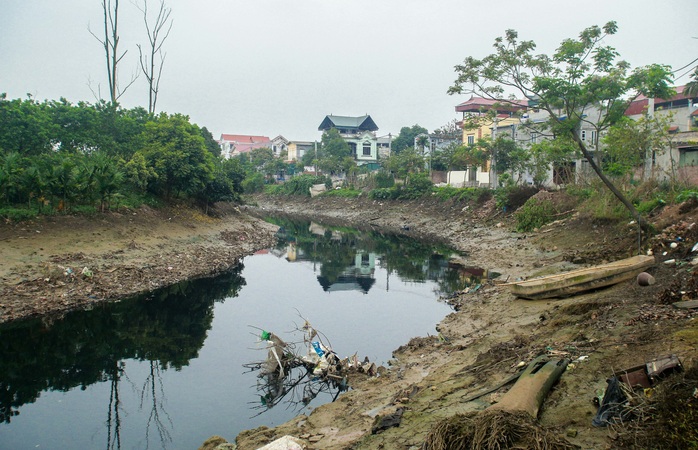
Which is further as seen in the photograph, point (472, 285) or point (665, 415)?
point (472, 285)

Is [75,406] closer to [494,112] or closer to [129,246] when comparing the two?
[129,246]

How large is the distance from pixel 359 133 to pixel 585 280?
66.4 m

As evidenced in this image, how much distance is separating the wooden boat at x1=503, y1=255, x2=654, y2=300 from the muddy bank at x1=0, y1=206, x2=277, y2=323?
12.9 m

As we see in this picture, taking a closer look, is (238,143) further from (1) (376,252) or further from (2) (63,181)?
(2) (63,181)

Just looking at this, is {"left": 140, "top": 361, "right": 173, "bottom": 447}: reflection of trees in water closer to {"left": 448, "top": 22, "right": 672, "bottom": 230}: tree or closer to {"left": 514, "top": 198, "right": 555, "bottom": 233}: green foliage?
{"left": 448, "top": 22, "right": 672, "bottom": 230}: tree

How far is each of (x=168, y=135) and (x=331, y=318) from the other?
1934 centimetres

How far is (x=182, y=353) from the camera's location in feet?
41.9

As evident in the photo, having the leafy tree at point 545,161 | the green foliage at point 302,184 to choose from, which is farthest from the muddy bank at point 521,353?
the green foliage at point 302,184

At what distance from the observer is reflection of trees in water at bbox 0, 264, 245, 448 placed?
1007 cm

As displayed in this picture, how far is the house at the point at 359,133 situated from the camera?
239ft

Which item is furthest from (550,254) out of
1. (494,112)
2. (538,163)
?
(538,163)

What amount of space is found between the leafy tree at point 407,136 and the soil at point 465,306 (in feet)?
142

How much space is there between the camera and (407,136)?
239 feet

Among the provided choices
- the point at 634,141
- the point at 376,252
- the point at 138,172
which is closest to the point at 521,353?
the point at 634,141
